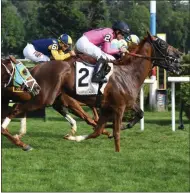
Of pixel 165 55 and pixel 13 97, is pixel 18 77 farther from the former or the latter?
pixel 165 55

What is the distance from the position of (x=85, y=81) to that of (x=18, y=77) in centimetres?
140

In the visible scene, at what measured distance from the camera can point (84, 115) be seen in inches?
304

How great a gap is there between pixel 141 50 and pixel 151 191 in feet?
5.96

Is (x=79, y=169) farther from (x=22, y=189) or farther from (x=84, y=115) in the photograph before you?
(x=84, y=115)

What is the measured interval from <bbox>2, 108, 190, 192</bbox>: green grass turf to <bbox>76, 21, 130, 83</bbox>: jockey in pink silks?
0.99 m

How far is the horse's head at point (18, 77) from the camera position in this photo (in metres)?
4.77

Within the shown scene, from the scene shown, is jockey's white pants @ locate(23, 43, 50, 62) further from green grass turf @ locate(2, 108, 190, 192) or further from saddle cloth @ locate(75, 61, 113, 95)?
green grass turf @ locate(2, 108, 190, 192)

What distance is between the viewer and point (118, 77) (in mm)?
6477

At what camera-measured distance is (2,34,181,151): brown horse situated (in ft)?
20.2

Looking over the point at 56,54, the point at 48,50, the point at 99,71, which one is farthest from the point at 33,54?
the point at 99,71

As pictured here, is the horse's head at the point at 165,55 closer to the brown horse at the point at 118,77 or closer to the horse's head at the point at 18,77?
the brown horse at the point at 118,77

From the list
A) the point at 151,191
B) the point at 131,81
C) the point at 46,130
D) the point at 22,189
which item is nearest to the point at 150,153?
the point at 131,81

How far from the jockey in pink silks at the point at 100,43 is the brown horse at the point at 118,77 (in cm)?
28

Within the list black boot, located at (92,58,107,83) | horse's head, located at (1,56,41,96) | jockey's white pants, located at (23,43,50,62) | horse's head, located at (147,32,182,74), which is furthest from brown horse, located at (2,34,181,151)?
jockey's white pants, located at (23,43,50,62)
